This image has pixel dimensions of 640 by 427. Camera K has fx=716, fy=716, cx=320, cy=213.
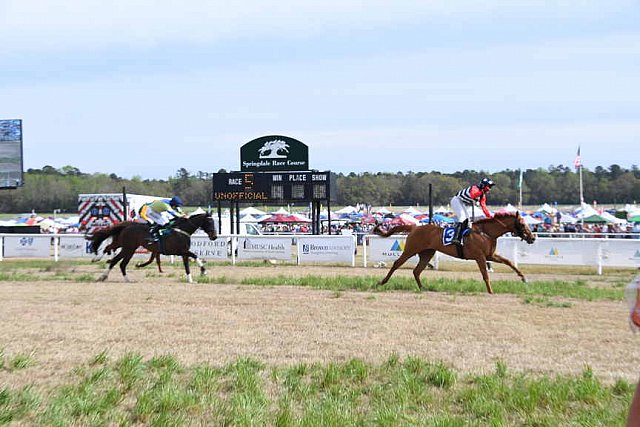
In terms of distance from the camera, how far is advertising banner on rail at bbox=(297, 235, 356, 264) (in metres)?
24.1

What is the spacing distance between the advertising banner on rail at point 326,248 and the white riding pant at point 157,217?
734 cm

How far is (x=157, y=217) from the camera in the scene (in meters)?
18.1

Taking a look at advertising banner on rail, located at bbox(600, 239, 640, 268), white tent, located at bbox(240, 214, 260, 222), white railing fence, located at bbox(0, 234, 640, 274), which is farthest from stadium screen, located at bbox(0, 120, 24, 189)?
advertising banner on rail, located at bbox(600, 239, 640, 268)

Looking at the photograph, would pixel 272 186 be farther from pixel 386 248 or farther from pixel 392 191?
pixel 392 191

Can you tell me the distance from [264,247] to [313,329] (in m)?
16.1

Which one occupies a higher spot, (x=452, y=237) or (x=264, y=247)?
(x=452, y=237)

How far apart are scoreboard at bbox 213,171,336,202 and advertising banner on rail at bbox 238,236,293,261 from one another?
9.50 feet

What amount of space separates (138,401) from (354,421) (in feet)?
5.52

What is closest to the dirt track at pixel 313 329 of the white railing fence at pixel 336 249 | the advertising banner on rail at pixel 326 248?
the white railing fence at pixel 336 249

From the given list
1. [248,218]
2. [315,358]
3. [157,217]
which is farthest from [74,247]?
[248,218]

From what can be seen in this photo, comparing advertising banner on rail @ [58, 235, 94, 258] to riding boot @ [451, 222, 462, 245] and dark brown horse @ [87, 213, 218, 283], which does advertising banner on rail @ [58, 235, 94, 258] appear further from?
riding boot @ [451, 222, 462, 245]

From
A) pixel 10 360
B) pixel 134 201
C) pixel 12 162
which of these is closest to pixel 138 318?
pixel 10 360

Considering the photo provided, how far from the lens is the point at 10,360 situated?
711cm

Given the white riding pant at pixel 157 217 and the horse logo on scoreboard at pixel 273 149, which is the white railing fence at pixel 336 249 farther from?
the white riding pant at pixel 157 217
